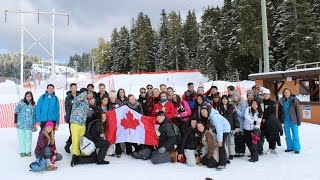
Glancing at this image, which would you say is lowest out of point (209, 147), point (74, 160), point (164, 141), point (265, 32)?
point (74, 160)

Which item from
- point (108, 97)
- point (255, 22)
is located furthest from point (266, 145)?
point (255, 22)

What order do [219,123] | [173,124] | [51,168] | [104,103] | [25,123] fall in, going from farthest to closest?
[104,103] → [25,123] → [173,124] → [219,123] → [51,168]

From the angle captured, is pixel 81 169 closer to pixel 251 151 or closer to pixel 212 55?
pixel 251 151

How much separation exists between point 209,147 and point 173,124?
3.62 ft

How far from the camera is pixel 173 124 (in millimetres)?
9219

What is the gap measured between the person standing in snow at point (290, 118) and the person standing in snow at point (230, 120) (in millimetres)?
1812

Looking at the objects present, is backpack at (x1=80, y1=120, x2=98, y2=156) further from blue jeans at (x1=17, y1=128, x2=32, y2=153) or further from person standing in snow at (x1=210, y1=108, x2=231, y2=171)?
person standing in snow at (x1=210, y1=108, x2=231, y2=171)

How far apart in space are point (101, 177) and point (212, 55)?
43187 mm

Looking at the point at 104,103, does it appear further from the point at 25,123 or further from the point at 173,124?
the point at 25,123

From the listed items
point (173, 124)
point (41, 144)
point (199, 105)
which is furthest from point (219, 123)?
point (41, 144)

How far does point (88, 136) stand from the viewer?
8.72m

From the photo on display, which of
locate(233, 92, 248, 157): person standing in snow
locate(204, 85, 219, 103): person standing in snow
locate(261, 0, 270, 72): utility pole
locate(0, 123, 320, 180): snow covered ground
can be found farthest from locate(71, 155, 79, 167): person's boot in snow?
locate(261, 0, 270, 72): utility pole

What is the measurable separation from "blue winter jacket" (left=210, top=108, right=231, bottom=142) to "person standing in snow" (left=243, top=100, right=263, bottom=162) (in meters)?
0.85

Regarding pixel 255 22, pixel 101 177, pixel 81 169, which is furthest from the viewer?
pixel 255 22
